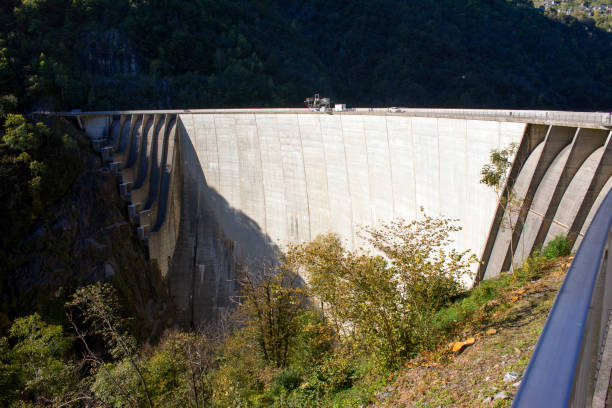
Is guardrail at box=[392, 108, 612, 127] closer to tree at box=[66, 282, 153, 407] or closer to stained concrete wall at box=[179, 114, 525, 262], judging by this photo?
stained concrete wall at box=[179, 114, 525, 262]

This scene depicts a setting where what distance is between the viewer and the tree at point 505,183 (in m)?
11.8

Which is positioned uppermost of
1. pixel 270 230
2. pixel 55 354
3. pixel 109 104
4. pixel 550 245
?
pixel 109 104

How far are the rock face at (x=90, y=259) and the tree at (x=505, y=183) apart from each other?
21.2m

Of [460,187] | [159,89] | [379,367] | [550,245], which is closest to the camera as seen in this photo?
[379,367]

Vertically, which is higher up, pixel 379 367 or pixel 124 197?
pixel 124 197

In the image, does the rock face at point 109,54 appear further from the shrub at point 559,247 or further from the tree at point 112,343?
the shrub at point 559,247

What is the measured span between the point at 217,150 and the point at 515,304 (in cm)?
2035

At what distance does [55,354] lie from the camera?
17.2 m

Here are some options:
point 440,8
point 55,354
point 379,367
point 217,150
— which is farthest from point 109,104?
point 440,8

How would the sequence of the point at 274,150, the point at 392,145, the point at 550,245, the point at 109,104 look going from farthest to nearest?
the point at 109,104 → the point at 274,150 → the point at 392,145 → the point at 550,245

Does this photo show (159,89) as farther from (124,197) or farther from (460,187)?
(460,187)

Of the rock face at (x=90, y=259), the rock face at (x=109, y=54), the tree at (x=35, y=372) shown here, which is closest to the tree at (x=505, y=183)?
the tree at (x=35, y=372)

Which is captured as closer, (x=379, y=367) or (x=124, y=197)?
(x=379, y=367)

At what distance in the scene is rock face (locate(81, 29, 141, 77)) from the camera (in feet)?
137
